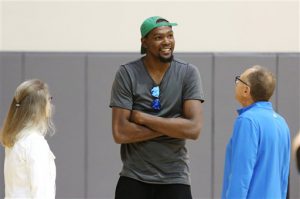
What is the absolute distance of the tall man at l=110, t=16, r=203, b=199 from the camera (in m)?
4.51

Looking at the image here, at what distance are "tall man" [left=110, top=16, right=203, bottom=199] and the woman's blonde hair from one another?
1.86 ft

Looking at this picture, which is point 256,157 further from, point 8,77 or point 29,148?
point 8,77

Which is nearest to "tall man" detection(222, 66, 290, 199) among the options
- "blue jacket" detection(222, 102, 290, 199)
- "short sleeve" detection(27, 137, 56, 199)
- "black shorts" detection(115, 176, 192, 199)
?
"blue jacket" detection(222, 102, 290, 199)

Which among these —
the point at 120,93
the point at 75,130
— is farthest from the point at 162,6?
the point at 120,93

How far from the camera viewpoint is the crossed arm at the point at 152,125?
4512 mm

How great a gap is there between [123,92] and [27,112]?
2.34 feet

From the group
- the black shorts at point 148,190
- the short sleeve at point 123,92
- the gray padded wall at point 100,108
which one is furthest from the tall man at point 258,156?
the gray padded wall at point 100,108

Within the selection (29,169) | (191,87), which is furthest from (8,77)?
(29,169)

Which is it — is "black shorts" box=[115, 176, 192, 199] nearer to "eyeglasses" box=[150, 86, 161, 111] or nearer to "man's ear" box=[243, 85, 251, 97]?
"eyeglasses" box=[150, 86, 161, 111]

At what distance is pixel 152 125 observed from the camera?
14.8 ft

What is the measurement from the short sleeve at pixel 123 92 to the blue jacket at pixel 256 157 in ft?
2.50

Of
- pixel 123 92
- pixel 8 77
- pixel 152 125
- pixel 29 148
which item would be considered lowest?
pixel 29 148

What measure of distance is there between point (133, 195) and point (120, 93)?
2.31ft

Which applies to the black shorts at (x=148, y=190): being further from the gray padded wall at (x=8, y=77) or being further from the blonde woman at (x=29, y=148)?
the gray padded wall at (x=8, y=77)
